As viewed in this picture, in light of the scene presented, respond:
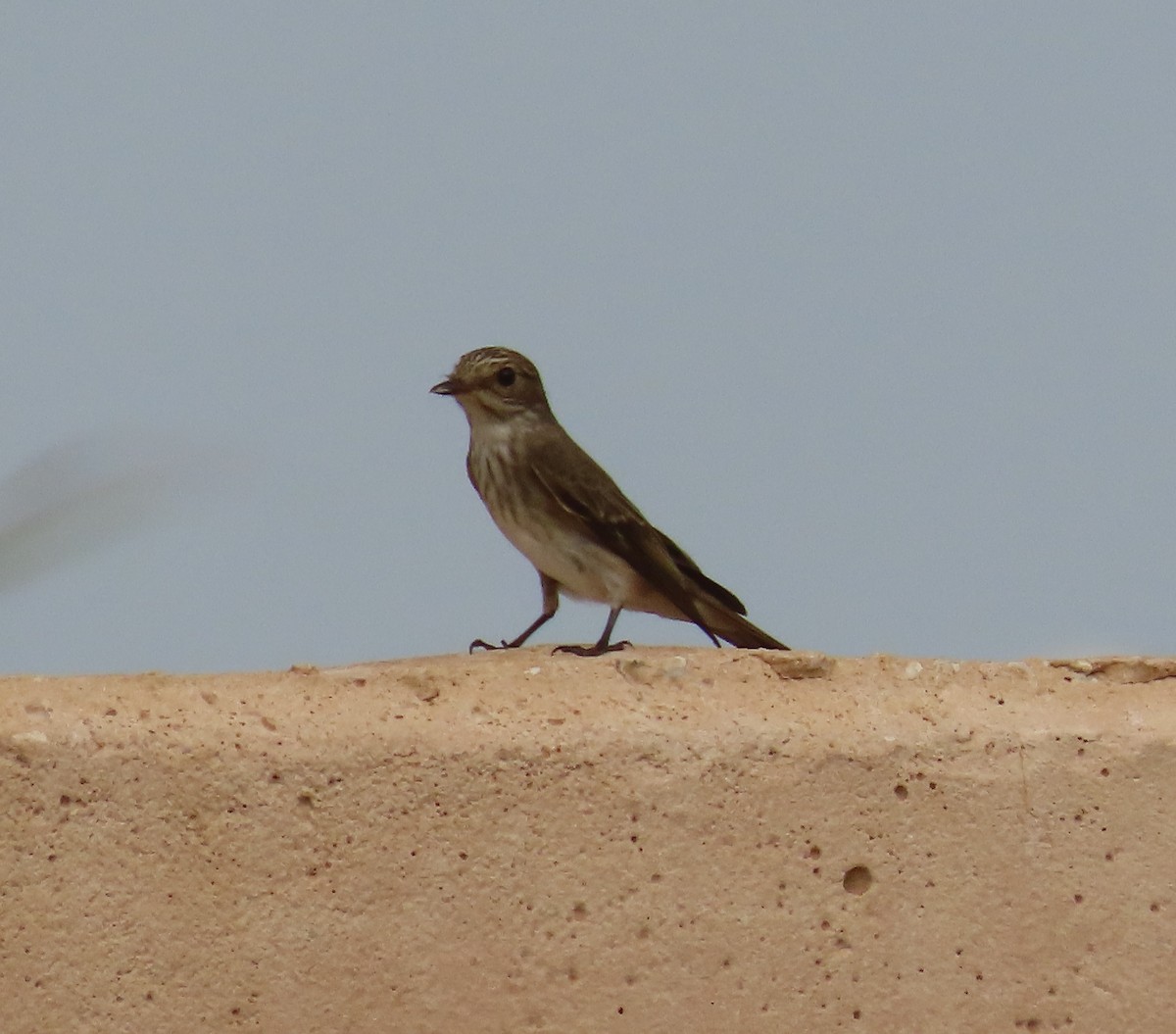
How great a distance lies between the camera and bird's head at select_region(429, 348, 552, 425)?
5039 millimetres

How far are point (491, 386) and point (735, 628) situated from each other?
790 millimetres

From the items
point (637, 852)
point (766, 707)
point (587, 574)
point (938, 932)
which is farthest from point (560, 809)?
point (587, 574)

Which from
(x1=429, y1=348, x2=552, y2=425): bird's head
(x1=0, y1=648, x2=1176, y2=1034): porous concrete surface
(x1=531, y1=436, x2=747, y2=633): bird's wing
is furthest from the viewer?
(x1=429, y1=348, x2=552, y2=425): bird's head

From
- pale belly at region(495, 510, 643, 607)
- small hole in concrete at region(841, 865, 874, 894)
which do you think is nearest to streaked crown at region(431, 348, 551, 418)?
pale belly at region(495, 510, 643, 607)

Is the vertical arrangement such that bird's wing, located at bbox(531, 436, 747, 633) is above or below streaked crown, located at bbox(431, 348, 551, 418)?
below

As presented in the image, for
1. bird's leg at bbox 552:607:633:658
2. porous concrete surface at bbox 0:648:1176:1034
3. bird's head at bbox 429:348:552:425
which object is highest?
bird's head at bbox 429:348:552:425

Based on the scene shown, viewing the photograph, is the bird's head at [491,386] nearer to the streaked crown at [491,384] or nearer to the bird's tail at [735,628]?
the streaked crown at [491,384]

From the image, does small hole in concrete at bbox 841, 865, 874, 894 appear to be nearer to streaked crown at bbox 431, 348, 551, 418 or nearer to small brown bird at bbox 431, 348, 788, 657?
small brown bird at bbox 431, 348, 788, 657

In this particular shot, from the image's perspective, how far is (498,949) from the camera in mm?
3014

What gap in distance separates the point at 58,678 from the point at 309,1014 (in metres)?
0.60

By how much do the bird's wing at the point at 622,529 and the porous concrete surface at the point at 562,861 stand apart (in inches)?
61.2

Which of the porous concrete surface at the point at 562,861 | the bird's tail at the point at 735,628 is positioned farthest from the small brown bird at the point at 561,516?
the porous concrete surface at the point at 562,861

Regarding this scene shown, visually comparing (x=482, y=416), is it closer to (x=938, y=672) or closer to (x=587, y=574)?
(x=587, y=574)

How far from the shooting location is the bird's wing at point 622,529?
4.78m
